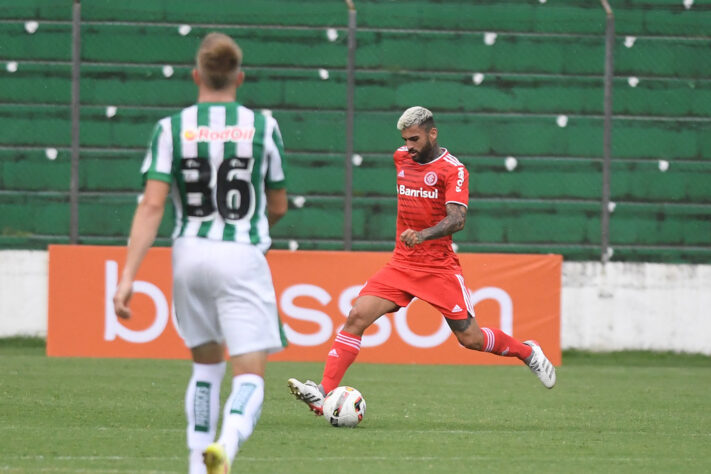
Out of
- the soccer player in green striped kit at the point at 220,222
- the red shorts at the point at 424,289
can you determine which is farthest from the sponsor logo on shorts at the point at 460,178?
the soccer player in green striped kit at the point at 220,222

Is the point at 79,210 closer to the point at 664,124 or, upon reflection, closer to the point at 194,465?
the point at 664,124

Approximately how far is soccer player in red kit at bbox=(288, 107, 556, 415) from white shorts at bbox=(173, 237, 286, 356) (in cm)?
353

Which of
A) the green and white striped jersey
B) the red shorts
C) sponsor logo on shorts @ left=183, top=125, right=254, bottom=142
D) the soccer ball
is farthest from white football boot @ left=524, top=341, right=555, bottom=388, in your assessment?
sponsor logo on shorts @ left=183, top=125, right=254, bottom=142

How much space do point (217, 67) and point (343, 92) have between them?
34.1 feet

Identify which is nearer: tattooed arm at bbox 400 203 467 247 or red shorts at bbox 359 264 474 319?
tattooed arm at bbox 400 203 467 247

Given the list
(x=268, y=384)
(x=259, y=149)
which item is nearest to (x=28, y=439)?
(x=259, y=149)

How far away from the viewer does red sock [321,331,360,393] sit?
8.71m

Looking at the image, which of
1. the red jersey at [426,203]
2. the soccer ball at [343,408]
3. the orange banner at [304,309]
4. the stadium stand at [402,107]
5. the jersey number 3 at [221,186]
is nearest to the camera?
the jersey number 3 at [221,186]

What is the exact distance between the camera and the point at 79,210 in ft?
50.6

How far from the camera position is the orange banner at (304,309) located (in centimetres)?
1382

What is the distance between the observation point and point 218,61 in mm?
5184

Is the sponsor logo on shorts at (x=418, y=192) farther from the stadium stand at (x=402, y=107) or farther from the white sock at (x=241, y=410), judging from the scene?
the stadium stand at (x=402, y=107)

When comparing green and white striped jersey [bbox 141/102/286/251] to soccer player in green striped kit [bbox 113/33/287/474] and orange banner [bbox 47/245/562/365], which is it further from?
orange banner [bbox 47/245/562/365]

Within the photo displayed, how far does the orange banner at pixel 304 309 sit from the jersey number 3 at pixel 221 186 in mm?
8417
